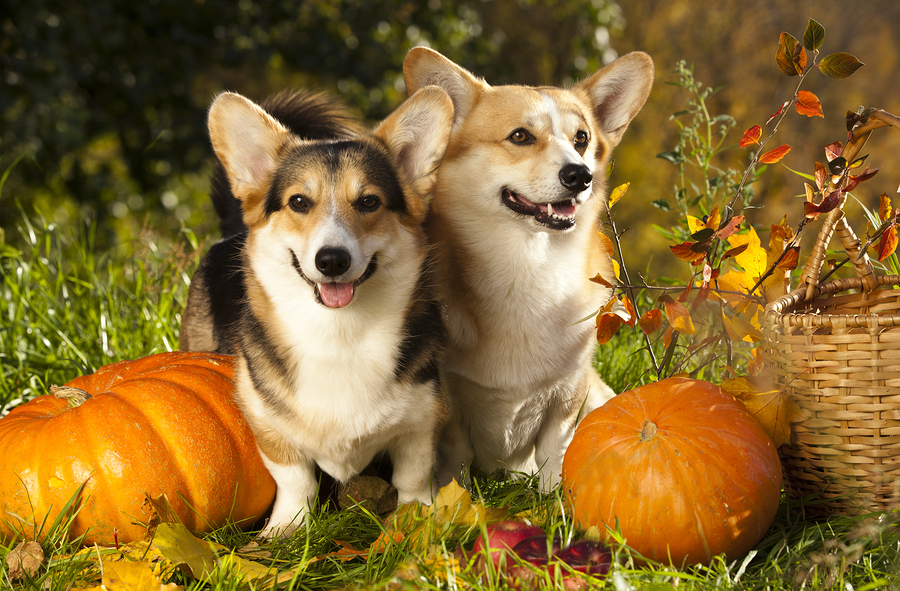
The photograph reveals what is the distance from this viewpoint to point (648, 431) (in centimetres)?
177

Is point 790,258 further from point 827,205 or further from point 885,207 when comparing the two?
point 885,207

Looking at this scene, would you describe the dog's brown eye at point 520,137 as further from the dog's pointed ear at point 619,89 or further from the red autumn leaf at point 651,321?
the red autumn leaf at point 651,321

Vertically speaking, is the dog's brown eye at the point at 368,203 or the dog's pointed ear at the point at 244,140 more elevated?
the dog's pointed ear at the point at 244,140

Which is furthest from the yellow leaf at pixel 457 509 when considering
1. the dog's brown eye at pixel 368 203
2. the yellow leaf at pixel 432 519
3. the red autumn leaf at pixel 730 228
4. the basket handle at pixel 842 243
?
the basket handle at pixel 842 243

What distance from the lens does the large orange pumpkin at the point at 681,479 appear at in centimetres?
168

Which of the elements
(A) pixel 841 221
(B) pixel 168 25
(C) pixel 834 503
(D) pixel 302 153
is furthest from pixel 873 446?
(B) pixel 168 25

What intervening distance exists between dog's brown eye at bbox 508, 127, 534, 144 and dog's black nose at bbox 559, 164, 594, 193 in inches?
8.3

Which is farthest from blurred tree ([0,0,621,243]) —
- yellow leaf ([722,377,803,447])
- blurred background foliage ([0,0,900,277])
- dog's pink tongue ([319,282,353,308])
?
dog's pink tongue ([319,282,353,308])

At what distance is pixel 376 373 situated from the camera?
6.48 feet

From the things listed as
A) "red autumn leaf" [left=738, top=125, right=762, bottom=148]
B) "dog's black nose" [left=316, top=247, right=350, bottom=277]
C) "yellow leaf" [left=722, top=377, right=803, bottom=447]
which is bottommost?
"yellow leaf" [left=722, top=377, right=803, bottom=447]

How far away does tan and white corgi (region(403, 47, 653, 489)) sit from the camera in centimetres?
224

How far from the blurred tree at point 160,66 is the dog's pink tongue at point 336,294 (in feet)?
10.5

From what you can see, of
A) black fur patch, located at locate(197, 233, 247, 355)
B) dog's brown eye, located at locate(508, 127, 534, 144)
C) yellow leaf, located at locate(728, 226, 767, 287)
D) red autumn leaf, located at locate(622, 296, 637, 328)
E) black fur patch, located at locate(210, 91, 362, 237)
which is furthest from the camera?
black fur patch, located at locate(210, 91, 362, 237)

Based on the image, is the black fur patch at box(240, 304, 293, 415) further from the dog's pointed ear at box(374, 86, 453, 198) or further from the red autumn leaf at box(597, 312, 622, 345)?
the red autumn leaf at box(597, 312, 622, 345)
